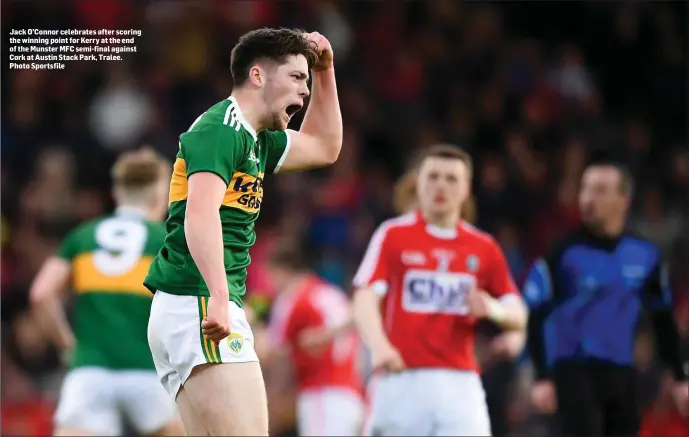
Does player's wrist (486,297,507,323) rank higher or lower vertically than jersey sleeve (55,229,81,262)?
lower

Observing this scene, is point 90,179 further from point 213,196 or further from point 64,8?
point 213,196

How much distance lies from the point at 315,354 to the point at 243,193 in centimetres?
496

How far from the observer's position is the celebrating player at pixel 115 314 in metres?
7.03

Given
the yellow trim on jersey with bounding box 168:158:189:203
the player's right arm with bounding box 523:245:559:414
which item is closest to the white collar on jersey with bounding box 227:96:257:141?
the yellow trim on jersey with bounding box 168:158:189:203

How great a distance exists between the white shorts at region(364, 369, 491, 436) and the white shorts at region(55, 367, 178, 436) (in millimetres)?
1442

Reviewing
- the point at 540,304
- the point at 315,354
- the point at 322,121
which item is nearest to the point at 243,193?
the point at 322,121

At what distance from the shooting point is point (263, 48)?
4.35 metres

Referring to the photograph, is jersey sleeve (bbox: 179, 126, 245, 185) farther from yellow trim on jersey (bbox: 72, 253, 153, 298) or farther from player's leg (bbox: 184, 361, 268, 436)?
yellow trim on jersey (bbox: 72, 253, 153, 298)

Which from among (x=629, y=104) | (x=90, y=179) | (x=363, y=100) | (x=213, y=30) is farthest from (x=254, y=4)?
(x=629, y=104)

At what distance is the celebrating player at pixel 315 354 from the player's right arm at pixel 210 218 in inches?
203

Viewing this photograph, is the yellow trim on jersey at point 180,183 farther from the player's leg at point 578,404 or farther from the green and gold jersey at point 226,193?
the player's leg at point 578,404

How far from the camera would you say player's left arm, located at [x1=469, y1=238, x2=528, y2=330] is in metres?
6.32

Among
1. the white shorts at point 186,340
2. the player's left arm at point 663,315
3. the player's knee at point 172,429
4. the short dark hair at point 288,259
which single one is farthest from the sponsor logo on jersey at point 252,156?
the short dark hair at point 288,259

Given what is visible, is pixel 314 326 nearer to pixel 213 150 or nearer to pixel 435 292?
pixel 435 292
